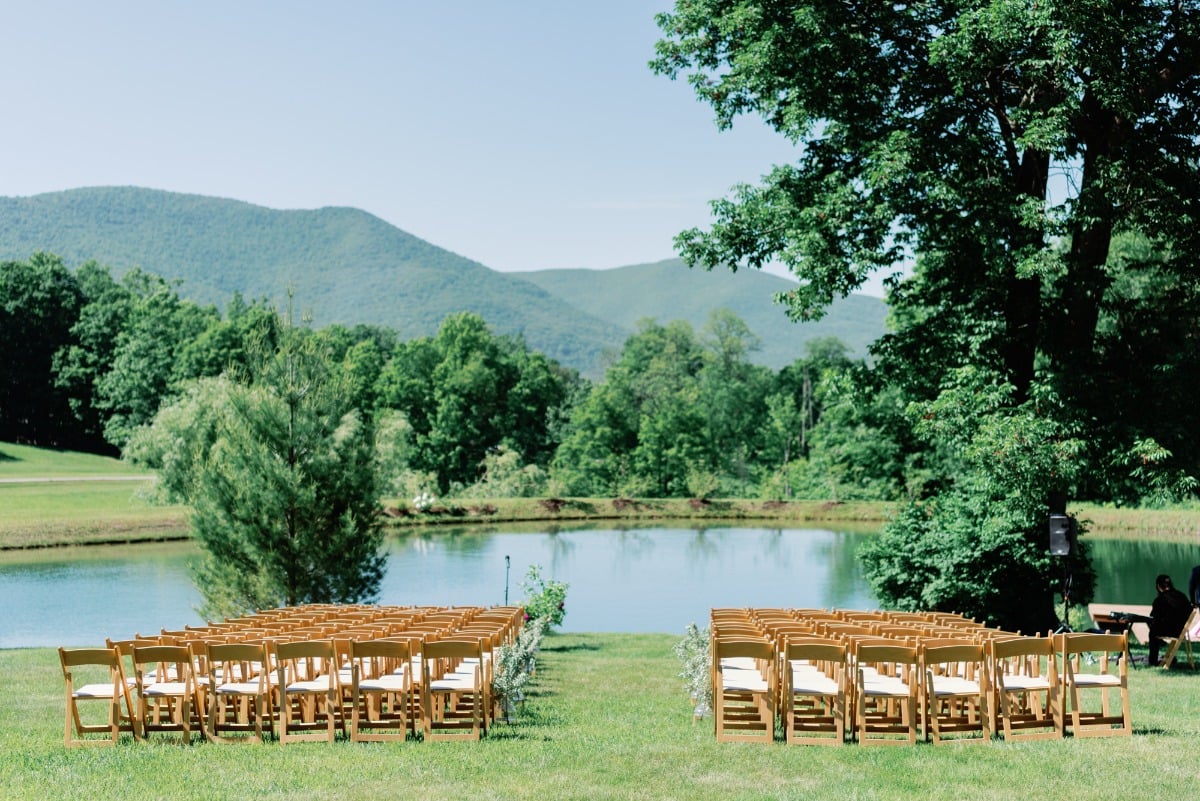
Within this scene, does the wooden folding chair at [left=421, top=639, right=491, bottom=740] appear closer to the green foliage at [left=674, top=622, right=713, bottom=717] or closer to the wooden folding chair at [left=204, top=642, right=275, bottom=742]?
the wooden folding chair at [left=204, top=642, right=275, bottom=742]

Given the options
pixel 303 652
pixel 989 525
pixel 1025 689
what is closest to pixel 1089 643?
pixel 1025 689

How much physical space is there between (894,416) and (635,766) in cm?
1418

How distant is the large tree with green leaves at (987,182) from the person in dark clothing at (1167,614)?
6.22ft

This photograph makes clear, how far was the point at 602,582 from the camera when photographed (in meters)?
32.9

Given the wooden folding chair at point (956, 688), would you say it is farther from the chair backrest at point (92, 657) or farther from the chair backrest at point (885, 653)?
the chair backrest at point (92, 657)

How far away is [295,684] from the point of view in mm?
9383

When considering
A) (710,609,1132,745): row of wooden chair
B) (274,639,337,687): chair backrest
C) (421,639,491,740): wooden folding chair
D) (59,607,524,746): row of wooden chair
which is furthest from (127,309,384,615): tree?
(710,609,1132,745): row of wooden chair

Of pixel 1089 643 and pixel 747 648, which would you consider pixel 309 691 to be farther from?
pixel 1089 643

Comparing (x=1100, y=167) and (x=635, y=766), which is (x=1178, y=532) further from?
(x=635, y=766)

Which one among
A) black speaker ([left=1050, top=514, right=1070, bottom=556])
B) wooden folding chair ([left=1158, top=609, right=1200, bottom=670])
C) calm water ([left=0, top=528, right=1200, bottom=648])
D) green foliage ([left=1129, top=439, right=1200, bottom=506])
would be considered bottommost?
calm water ([left=0, top=528, right=1200, bottom=648])

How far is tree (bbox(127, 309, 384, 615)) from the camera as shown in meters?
19.3

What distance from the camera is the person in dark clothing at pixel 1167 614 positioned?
14699 millimetres

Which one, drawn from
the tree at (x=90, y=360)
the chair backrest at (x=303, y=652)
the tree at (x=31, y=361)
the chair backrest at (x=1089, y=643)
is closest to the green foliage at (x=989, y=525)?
the chair backrest at (x=1089, y=643)

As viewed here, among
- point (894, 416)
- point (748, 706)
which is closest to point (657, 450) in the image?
point (894, 416)
